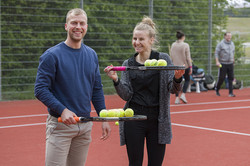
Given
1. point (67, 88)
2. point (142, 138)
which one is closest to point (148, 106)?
point (142, 138)

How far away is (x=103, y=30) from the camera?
15336mm

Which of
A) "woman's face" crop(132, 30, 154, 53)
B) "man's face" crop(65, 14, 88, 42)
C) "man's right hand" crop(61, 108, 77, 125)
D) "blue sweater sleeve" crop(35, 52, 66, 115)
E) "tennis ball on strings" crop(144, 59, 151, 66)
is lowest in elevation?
"man's right hand" crop(61, 108, 77, 125)

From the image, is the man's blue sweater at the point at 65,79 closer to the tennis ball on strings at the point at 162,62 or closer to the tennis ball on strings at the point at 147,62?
the tennis ball on strings at the point at 147,62

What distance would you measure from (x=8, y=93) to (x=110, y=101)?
3036mm

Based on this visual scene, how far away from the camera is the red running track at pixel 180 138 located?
21.9ft

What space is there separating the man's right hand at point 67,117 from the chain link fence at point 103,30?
10315 millimetres

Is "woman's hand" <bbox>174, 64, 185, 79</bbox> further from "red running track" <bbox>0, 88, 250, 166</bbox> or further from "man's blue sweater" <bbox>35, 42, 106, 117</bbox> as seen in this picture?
"red running track" <bbox>0, 88, 250, 166</bbox>

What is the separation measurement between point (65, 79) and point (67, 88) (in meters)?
0.08

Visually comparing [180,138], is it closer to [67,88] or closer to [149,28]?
[149,28]

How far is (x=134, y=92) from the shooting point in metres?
4.68

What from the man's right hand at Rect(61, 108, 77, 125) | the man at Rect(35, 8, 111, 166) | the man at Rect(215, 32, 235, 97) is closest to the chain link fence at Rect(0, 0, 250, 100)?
the man at Rect(215, 32, 235, 97)

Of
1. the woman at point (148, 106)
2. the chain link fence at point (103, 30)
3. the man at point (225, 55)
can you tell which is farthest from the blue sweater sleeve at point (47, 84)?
the man at point (225, 55)

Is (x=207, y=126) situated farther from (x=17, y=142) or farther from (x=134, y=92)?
(x=134, y=92)

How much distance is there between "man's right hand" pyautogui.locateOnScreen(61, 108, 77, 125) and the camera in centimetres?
370
